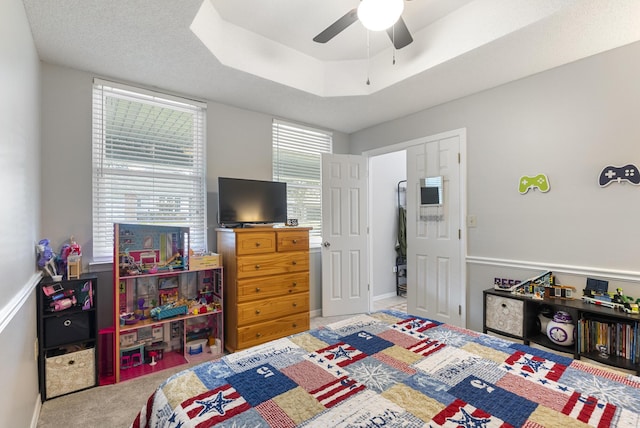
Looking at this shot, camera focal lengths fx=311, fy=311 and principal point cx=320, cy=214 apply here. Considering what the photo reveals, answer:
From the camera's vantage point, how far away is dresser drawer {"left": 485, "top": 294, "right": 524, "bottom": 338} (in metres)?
2.52

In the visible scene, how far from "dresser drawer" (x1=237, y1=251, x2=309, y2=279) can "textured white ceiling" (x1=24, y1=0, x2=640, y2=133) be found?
1.62m

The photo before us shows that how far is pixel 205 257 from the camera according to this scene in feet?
9.45

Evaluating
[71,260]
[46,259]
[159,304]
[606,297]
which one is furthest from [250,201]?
[606,297]

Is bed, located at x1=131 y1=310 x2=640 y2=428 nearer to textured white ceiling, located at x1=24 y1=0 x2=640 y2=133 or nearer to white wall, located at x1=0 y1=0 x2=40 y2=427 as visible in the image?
white wall, located at x1=0 y1=0 x2=40 y2=427

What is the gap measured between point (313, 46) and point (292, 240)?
1859 mm

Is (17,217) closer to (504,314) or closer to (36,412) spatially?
(36,412)

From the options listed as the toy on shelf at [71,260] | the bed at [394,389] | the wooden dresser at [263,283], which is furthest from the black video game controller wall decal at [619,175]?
the toy on shelf at [71,260]

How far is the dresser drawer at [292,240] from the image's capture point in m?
3.13

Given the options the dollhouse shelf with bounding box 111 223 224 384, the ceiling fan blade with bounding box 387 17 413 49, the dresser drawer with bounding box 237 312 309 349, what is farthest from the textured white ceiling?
the dresser drawer with bounding box 237 312 309 349

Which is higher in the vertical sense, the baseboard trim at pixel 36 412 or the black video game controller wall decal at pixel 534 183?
the black video game controller wall decal at pixel 534 183

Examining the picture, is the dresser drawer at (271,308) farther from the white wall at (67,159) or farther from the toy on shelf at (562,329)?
the toy on shelf at (562,329)

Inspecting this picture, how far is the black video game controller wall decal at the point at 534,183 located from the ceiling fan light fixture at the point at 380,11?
1910mm

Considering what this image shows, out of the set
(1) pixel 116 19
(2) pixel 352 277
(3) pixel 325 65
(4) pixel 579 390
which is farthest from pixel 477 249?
(1) pixel 116 19

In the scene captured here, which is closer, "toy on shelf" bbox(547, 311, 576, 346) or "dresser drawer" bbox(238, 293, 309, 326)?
"toy on shelf" bbox(547, 311, 576, 346)
